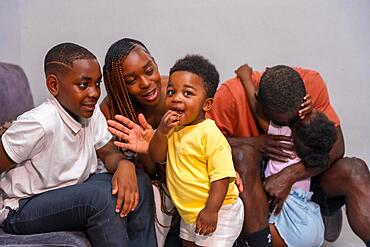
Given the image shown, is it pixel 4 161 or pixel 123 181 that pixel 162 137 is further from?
pixel 4 161

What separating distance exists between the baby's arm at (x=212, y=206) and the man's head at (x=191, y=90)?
7.8 inches

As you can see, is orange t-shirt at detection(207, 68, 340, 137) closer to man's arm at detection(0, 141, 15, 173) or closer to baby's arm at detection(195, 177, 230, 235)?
baby's arm at detection(195, 177, 230, 235)

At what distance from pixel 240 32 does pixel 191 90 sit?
3.15 feet

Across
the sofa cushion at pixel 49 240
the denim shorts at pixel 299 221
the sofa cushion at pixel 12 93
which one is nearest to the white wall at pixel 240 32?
the sofa cushion at pixel 12 93

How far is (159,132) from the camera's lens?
4.67 feet

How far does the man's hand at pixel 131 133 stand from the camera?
5.03 feet

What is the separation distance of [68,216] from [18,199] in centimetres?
18

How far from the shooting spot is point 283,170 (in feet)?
5.35

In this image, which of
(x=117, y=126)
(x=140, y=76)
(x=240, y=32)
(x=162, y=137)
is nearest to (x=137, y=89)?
(x=140, y=76)

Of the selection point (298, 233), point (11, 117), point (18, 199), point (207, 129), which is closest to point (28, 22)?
point (11, 117)

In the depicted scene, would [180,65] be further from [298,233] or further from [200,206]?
[298,233]

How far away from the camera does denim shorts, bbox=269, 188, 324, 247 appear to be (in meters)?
1.56

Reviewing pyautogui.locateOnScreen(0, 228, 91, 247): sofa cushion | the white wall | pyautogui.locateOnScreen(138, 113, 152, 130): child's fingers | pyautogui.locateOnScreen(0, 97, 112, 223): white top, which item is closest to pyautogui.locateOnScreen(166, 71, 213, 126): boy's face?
pyautogui.locateOnScreen(138, 113, 152, 130): child's fingers

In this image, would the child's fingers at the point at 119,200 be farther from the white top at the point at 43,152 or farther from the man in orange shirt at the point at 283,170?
the man in orange shirt at the point at 283,170
